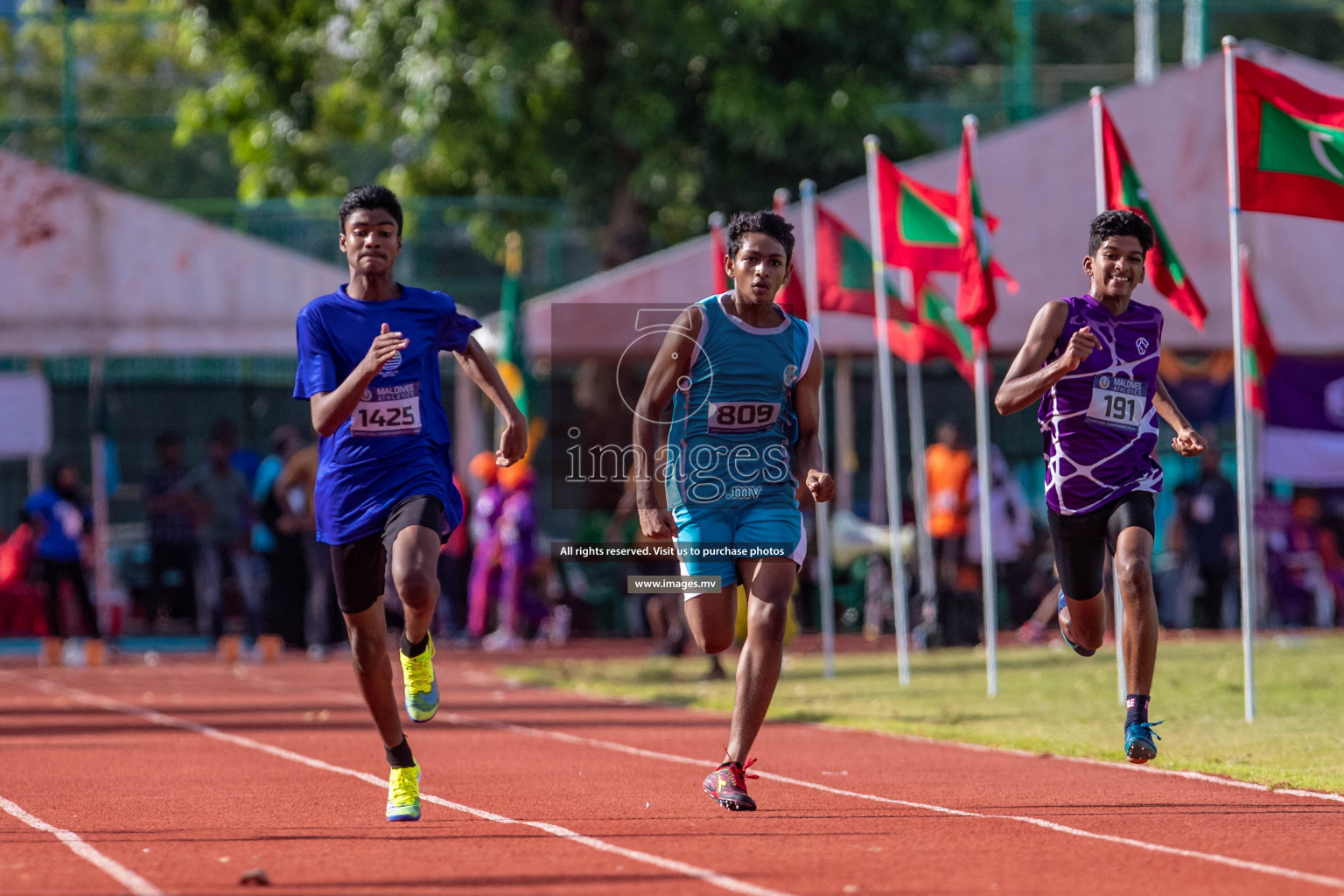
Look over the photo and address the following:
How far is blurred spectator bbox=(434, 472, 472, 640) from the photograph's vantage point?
21.0 metres

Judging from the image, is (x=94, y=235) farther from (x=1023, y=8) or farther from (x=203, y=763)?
(x=1023, y=8)

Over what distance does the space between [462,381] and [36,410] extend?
14.1ft

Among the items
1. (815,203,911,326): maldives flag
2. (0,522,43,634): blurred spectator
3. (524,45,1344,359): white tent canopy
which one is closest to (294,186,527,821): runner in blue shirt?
(815,203,911,326): maldives flag

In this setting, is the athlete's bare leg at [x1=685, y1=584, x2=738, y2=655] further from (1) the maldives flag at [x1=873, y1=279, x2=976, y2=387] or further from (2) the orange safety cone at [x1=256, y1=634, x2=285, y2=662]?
(2) the orange safety cone at [x1=256, y1=634, x2=285, y2=662]

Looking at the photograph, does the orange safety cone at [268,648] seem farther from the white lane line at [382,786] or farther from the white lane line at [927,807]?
the white lane line at [927,807]

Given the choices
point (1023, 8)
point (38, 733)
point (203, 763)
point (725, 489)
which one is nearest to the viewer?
point (725, 489)

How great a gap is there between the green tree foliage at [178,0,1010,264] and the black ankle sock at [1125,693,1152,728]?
16.4 metres

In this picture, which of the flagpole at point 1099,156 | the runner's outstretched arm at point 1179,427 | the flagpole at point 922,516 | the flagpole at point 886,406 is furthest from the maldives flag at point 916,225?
the runner's outstretched arm at point 1179,427

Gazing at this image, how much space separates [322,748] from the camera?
1046 centimetres

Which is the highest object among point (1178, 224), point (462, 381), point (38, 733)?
point (1178, 224)

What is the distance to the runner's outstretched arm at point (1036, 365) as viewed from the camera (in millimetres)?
7762

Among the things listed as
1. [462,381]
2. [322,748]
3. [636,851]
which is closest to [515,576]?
[462,381]

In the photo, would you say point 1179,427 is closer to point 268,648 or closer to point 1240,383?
point 1240,383

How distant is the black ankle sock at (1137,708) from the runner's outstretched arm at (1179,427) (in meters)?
1.00
